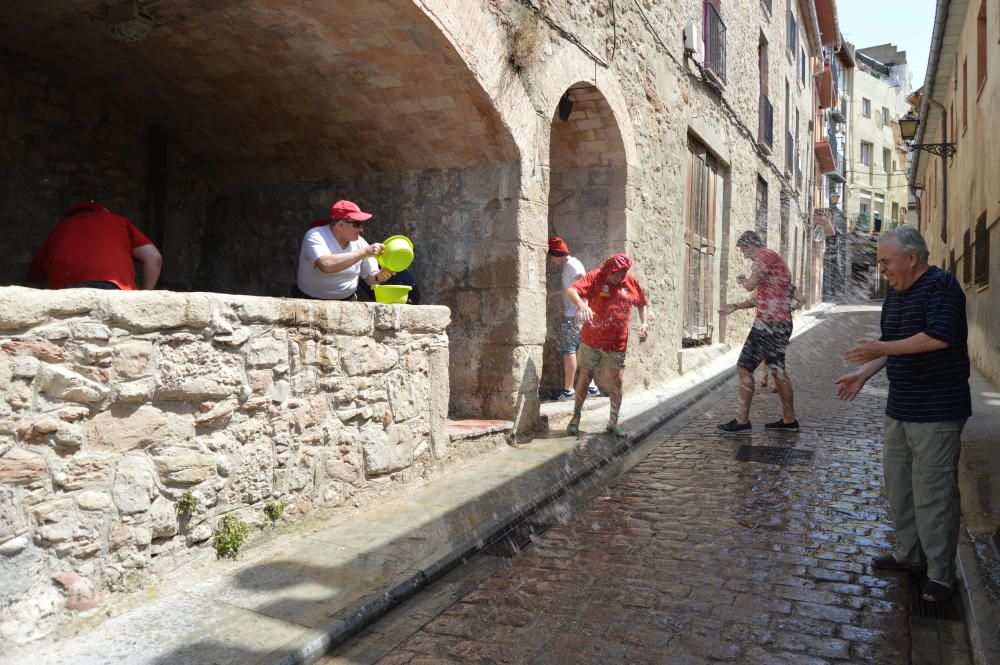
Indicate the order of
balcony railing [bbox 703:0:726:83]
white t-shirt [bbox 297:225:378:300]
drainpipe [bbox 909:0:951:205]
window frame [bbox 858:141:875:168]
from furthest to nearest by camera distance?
window frame [bbox 858:141:875:168]
drainpipe [bbox 909:0:951:205]
balcony railing [bbox 703:0:726:83]
white t-shirt [bbox 297:225:378:300]

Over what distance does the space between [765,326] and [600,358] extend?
1.40 m

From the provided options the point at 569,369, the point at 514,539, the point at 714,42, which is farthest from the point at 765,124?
the point at 514,539

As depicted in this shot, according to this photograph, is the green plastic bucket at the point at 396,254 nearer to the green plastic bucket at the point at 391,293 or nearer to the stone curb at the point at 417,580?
the green plastic bucket at the point at 391,293

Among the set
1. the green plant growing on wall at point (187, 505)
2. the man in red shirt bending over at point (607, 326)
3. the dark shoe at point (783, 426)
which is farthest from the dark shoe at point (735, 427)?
the green plant growing on wall at point (187, 505)

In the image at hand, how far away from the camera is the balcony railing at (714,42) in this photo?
1095 cm

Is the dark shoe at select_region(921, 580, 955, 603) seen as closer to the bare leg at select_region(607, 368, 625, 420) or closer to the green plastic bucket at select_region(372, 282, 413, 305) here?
the green plastic bucket at select_region(372, 282, 413, 305)

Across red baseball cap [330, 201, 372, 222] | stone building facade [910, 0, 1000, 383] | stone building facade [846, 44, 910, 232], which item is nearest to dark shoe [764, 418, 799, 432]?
stone building facade [910, 0, 1000, 383]

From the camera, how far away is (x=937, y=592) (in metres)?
3.07

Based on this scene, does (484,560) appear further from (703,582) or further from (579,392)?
(579,392)

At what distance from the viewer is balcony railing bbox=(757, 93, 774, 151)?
49.6 feet

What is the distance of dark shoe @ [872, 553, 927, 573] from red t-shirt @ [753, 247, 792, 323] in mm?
3182

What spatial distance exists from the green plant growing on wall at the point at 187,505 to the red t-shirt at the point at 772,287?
4804 mm

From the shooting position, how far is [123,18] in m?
5.09

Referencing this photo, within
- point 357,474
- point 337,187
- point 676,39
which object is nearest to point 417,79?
point 337,187
